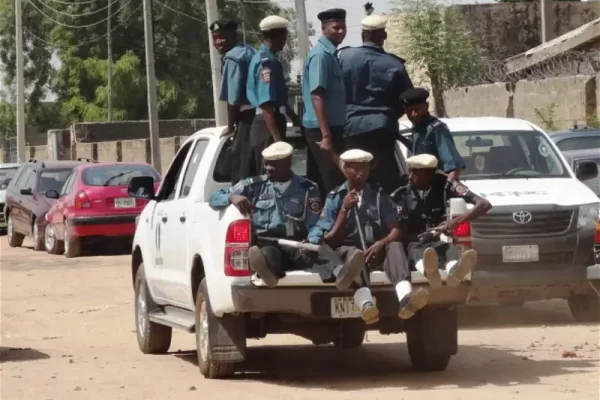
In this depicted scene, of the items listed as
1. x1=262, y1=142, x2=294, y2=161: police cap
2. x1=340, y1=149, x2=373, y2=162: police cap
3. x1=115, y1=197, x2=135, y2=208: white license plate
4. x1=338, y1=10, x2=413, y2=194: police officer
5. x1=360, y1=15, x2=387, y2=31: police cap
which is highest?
x1=360, y1=15, x2=387, y2=31: police cap

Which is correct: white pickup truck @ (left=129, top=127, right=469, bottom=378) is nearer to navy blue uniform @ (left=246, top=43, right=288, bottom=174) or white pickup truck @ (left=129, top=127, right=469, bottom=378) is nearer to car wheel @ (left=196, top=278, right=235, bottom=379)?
car wheel @ (left=196, top=278, right=235, bottom=379)

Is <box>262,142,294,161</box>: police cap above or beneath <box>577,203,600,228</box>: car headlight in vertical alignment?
above

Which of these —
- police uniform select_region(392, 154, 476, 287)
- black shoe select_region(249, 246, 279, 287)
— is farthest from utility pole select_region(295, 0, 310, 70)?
black shoe select_region(249, 246, 279, 287)

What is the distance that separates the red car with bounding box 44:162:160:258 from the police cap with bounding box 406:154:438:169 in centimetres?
1408

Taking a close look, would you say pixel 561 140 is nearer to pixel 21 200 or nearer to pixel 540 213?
pixel 540 213

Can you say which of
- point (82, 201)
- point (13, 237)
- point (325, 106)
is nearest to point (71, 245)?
point (82, 201)

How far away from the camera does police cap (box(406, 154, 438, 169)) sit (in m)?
10.6

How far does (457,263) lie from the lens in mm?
10086

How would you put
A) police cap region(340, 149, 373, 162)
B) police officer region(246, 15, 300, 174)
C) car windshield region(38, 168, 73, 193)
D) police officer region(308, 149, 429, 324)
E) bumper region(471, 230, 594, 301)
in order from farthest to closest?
car windshield region(38, 168, 73, 193)
bumper region(471, 230, 594, 301)
police officer region(246, 15, 300, 174)
police cap region(340, 149, 373, 162)
police officer region(308, 149, 429, 324)

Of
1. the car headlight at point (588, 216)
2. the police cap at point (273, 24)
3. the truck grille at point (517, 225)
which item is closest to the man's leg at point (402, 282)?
the police cap at point (273, 24)

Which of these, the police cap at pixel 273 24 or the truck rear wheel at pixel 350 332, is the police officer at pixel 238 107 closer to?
the police cap at pixel 273 24

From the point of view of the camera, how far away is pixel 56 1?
71188 mm

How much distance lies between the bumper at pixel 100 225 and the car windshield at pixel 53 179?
3.36 m

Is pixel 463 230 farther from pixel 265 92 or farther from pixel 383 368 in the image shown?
pixel 265 92
